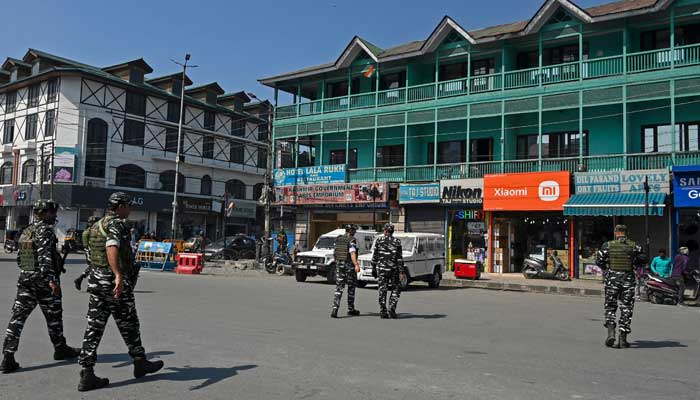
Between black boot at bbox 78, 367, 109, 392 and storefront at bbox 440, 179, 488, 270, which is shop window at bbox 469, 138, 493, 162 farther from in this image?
black boot at bbox 78, 367, 109, 392

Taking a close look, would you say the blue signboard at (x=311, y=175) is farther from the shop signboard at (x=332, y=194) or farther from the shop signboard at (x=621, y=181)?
the shop signboard at (x=621, y=181)

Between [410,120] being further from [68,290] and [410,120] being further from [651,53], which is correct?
[68,290]

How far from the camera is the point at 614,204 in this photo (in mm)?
20625

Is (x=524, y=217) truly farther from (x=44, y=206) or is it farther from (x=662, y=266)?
(x=44, y=206)

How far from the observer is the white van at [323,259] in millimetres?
19750

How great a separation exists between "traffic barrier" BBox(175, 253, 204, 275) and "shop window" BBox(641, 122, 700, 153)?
18523mm

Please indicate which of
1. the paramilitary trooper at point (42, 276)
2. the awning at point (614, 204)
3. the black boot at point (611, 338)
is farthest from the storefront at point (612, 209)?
the paramilitary trooper at point (42, 276)

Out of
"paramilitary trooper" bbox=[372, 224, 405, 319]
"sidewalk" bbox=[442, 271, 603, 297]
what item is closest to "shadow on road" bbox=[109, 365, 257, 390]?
"paramilitary trooper" bbox=[372, 224, 405, 319]

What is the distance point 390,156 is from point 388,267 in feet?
63.0

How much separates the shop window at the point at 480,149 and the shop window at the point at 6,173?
38.1 metres

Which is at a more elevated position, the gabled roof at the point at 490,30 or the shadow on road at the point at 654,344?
the gabled roof at the point at 490,30

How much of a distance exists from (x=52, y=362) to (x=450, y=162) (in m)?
23.3

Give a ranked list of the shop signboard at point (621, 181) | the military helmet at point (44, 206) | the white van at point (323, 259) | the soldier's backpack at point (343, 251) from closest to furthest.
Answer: the military helmet at point (44, 206), the soldier's backpack at point (343, 251), the white van at point (323, 259), the shop signboard at point (621, 181)

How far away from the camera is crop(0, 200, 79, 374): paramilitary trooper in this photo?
21.0ft
